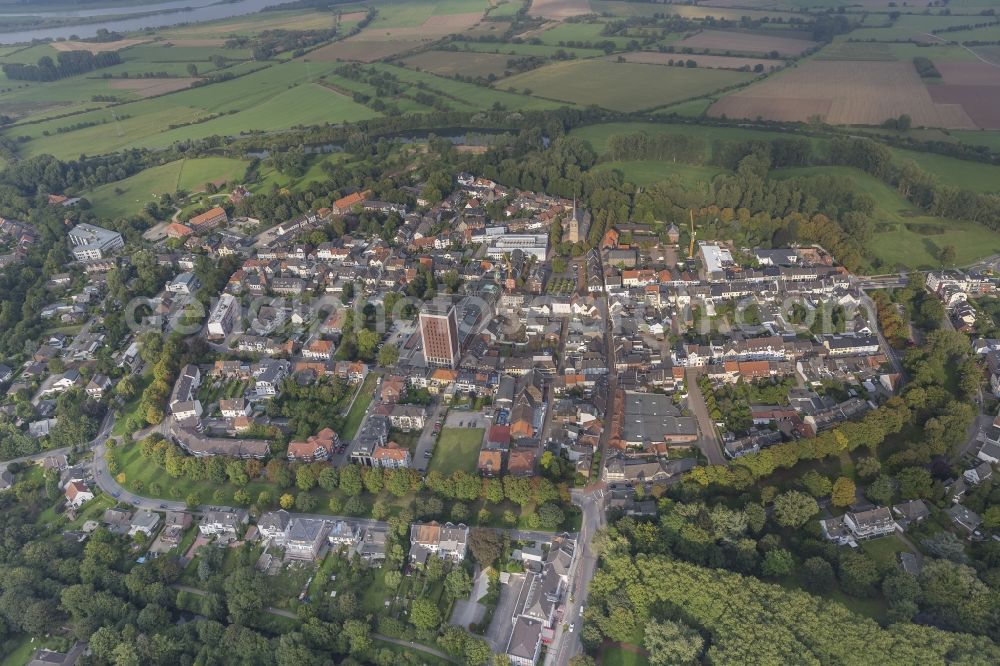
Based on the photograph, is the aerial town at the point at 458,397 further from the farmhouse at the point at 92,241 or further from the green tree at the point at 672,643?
the green tree at the point at 672,643

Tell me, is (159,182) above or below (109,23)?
below

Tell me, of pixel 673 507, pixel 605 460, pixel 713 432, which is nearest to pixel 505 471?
pixel 605 460

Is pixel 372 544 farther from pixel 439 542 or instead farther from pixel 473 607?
pixel 473 607

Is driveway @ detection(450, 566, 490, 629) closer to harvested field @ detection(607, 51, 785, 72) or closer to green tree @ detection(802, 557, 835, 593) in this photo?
green tree @ detection(802, 557, 835, 593)

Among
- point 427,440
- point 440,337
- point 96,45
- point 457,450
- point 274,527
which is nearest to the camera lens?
point 274,527

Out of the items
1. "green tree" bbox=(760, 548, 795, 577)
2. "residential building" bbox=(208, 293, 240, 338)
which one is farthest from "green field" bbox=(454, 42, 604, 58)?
"green tree" bbox=(760, 548, 795, 577)

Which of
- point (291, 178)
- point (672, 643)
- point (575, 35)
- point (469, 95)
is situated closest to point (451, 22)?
point (575, 35)
